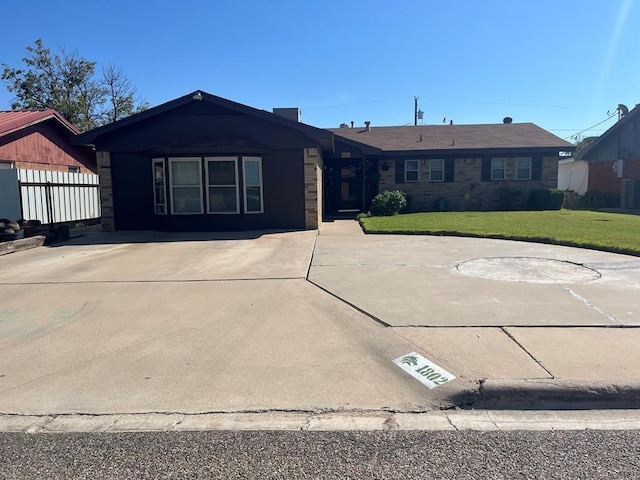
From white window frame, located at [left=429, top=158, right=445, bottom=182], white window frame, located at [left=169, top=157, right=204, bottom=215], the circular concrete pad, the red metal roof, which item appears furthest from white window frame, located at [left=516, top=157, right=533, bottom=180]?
the red metal roof

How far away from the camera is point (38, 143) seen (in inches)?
751

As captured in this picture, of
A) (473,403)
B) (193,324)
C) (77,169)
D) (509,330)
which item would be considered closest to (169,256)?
(193,324)

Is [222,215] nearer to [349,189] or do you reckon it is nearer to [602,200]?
[349,189]

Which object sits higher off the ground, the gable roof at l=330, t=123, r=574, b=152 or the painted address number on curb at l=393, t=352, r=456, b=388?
the gable roof at l=330, t=123, r=574, b=152

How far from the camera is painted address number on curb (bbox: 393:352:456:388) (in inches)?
163

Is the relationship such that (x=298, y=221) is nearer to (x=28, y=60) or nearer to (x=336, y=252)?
(x=336, y=252)

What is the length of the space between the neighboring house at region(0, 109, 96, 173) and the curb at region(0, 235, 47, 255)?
562cm

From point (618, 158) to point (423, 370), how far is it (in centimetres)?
2890

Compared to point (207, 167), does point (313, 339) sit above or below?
below

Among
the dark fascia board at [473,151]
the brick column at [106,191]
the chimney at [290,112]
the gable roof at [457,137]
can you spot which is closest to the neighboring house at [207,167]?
the brick column at [106,191]

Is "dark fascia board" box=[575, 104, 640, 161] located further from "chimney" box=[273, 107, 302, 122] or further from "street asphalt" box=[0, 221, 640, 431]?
"street asphalt" box=[0, 221, 640, 431]

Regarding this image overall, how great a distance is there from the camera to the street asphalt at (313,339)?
388cm

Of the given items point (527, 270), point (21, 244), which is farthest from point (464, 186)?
point (21, 244)

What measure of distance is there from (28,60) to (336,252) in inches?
1515
